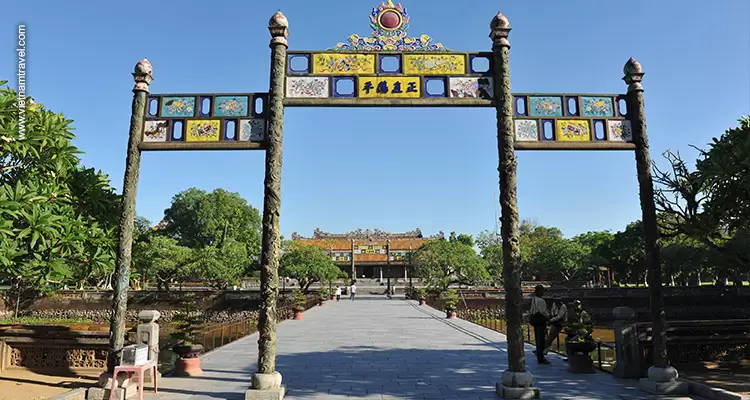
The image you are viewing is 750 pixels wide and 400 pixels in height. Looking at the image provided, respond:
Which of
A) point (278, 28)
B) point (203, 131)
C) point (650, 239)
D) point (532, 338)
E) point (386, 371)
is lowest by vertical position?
point (532, 338)

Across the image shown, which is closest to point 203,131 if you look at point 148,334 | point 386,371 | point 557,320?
point 148,334

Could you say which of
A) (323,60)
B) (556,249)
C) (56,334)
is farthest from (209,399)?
(556,249)

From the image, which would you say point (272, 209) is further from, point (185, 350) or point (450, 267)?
point (450, 267)

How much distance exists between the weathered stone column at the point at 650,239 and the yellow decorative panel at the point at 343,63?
466cm

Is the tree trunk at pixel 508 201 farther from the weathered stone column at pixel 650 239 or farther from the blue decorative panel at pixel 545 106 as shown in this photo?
the weathered stone column at pixel 650 239

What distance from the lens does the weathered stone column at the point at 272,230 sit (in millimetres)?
7340

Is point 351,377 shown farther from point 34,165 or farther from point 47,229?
point 34,165

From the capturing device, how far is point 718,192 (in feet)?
→ 28.5

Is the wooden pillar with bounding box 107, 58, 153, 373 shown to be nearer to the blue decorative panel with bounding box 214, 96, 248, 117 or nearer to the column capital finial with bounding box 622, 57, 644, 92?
the blue decorative panel with bounding box 214, 96, 248, 117

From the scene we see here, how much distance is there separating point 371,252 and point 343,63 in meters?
61.5

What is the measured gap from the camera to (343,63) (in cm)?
842

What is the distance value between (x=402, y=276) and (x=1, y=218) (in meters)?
63.6

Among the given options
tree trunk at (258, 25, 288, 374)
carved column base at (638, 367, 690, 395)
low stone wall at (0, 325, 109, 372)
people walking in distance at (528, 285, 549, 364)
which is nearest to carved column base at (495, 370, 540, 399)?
carved column base at (638, 367, 690, 395)

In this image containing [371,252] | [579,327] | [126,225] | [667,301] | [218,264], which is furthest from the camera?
[371,252]
